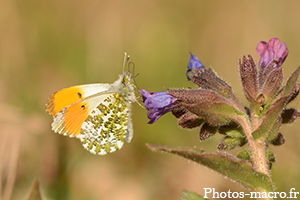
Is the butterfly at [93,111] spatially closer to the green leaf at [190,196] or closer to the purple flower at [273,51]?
the green leaf at [190,196]

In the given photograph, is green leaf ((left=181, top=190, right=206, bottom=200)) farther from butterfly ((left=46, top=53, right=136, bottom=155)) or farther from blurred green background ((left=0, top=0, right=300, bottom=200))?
blurred green background ((left=0, top=0, right=300, bottom=200))

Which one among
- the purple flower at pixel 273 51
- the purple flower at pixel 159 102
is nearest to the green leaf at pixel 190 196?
the purple flower at pixel 159 102

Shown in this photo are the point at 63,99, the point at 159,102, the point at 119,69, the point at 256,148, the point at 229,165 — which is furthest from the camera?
the point at 119,69

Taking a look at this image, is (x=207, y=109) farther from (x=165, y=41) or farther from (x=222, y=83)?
(x=165, y=41)

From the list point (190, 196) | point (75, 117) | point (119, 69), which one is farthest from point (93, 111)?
point (119, 69)

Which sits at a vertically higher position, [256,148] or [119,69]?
[119,69]

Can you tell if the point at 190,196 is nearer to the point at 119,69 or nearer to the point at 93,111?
the point at 93,111

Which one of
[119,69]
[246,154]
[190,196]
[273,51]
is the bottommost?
[190,196]
